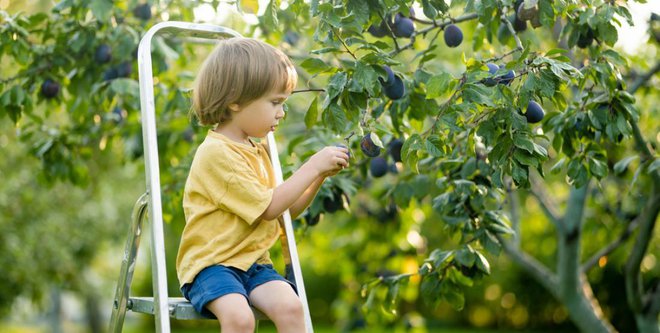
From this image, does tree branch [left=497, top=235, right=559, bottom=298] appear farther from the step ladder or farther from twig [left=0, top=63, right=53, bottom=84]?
twig [left=0, top=63, right=53, bottom=84]

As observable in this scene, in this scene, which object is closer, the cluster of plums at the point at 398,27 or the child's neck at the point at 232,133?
the child's neck at the point at 232,133

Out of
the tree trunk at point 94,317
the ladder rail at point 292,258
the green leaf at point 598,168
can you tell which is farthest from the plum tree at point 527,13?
the tree trunk at point 94,317

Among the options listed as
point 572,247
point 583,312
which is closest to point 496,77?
point 572,247

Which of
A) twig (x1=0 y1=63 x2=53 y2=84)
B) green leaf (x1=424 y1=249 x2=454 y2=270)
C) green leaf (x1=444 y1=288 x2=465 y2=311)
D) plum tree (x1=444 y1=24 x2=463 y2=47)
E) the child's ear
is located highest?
the child's ear

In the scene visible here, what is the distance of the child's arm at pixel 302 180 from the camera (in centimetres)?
237

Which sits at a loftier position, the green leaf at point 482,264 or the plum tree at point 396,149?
the plum tree at point 396,149

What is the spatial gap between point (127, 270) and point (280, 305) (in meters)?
0.57

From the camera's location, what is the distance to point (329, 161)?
238 cm

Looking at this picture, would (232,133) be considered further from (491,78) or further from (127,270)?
(491,78)

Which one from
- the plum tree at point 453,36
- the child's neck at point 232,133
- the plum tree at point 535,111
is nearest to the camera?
the child's neck at point 232,133

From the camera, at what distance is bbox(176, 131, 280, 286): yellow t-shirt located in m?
2.37

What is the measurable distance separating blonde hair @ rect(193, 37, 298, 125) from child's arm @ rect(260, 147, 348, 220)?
247 millimetres

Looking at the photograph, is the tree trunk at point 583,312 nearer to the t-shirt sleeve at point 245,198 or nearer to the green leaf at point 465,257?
the green leaf at point 465,257

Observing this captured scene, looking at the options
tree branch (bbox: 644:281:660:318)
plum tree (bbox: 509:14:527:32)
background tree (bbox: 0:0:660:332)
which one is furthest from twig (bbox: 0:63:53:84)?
tree branch (bbox: 644:281:660:318)
